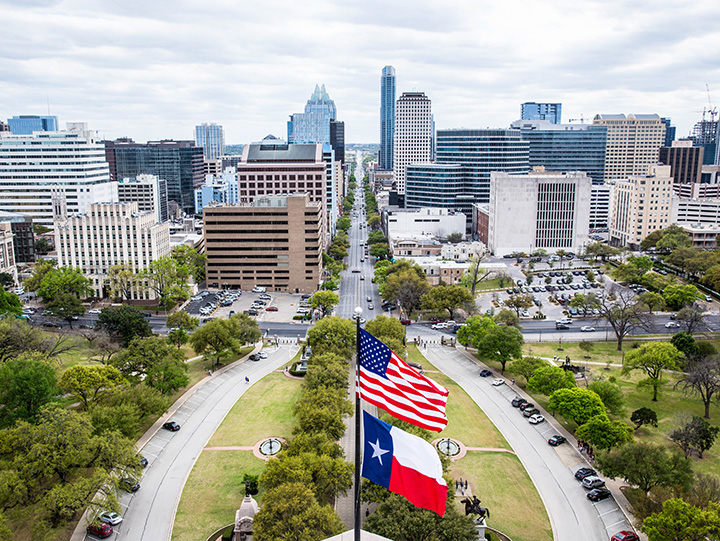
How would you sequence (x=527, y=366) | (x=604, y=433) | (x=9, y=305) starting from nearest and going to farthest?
(x=604, y=433) < (x=527, y=366) < (x=9, y=305)

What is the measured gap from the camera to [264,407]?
75.3m

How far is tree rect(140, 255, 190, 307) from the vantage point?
397 ft

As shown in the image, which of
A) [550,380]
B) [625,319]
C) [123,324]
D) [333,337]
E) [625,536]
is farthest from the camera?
[625,319]

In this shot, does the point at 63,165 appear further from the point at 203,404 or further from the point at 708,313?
the point at 708,313

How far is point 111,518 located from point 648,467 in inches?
1904

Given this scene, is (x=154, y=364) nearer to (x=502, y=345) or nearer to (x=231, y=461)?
(x=231, y=461)

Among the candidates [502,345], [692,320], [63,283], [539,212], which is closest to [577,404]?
[502,345]

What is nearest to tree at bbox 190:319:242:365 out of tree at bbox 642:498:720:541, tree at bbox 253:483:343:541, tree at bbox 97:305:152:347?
tree at bbox 97:305:152:347

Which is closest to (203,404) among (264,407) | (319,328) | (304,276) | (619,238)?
(264,407)

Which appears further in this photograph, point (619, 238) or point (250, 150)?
point (619, 238)

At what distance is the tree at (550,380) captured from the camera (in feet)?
240

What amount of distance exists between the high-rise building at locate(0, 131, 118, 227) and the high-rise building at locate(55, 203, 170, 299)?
2174 inches

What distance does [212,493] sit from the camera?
5647 centimetres

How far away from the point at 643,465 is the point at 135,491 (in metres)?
47.8
